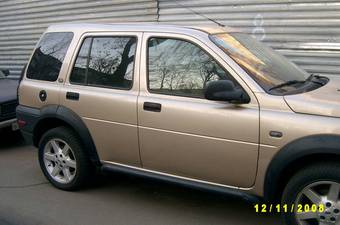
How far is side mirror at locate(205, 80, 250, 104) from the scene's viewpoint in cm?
386

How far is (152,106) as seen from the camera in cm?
438

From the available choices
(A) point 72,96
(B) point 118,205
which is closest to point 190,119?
(B) point 118,205

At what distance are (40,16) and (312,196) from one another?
9.29m

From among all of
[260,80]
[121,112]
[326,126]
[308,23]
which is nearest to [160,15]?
[308,23]

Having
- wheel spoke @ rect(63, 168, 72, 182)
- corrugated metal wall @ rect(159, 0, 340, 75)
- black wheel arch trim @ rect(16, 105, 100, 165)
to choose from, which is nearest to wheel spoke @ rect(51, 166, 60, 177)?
wheel spoke @ rect(63, 168, 72, 182)

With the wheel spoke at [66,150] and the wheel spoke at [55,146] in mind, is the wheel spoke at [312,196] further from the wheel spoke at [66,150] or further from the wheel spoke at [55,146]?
the wheel spoke at [55,146]

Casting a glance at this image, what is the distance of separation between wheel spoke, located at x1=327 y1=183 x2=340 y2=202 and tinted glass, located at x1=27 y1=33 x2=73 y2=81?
3.10 metres

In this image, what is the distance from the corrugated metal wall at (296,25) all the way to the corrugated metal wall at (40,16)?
1871 millimetres

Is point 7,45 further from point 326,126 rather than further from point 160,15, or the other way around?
point 326,126

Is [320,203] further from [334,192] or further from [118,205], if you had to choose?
[118,205]

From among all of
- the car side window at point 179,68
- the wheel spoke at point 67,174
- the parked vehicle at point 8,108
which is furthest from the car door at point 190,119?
the parked vehicle at point 8,108

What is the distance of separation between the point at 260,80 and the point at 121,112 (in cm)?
138

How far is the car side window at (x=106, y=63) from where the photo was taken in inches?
185

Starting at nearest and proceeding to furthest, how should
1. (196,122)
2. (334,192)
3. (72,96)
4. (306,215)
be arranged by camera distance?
(334,192) < (306,215) < (196,122) < (72,96)
